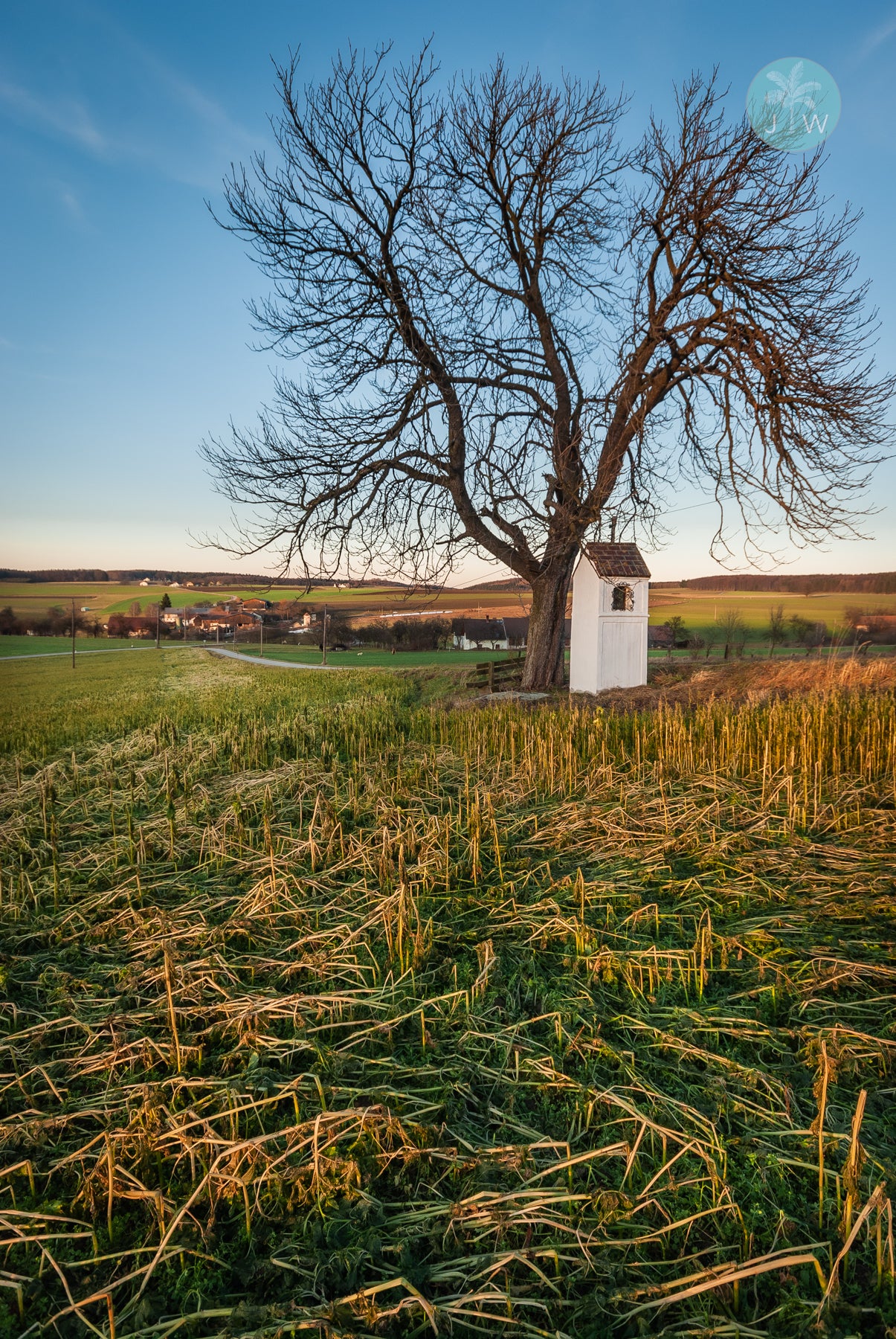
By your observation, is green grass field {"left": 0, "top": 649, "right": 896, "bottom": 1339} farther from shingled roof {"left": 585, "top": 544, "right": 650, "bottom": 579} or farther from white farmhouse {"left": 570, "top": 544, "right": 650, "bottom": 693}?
white farmhouse {"left": 570, "top": 544, "right": 650, "bottom": 693}

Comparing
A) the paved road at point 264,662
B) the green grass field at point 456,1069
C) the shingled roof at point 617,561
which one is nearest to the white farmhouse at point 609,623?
the shingled roof at point 617,561

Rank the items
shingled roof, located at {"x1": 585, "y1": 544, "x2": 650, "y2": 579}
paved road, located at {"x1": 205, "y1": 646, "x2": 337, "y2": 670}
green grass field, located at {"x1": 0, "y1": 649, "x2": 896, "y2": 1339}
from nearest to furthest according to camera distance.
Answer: green grass field, located at {"x1": 0, "y1": 649, "x2": 896, "y2": 1339} < shingled roof, located at {"x1": 585, "y1": 544, "x2": 650, "y2": 579} < paved road, located at {"x1": 205, "y1": 646, "x2": 337, "y2": 670}

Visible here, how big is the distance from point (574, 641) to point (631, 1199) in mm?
12793

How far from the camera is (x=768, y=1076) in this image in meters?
2.05

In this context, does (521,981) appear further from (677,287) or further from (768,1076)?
(677,287)

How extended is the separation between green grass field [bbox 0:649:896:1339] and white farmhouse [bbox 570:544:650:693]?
333 inches

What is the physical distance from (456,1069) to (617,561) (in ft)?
41.1

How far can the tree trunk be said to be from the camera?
45.0 feet

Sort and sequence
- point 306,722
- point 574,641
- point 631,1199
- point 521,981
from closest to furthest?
point 631,1199, point 521,981, point 306,722, point 574,641

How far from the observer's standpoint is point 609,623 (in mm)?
13648

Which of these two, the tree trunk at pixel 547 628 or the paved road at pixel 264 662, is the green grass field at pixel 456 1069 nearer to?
the tree trunk at pixel 547 628

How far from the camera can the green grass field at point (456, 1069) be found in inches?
58.3

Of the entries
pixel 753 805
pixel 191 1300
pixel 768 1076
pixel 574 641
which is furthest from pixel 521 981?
pixel 574 641

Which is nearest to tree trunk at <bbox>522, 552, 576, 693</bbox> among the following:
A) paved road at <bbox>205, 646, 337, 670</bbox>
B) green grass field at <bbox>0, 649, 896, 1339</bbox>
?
paved road at <bbox>205, 646, 337, 670</bbox>
